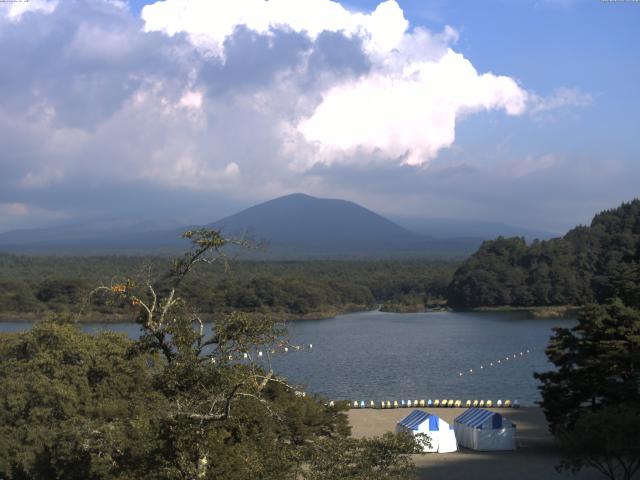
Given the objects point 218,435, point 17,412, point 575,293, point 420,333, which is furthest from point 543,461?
point 575,293

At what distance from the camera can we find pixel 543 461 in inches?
562

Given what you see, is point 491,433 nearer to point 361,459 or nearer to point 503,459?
point 503,459

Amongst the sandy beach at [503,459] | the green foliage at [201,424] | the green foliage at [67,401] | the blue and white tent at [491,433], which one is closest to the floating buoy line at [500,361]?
the sandy beach at [503,459]

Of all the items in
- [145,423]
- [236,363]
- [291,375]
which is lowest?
[291,375]

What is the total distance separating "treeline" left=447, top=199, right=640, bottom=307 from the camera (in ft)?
187

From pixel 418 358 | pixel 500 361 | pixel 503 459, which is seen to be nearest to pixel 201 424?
pixel 503 459

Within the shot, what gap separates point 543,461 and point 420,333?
2737 cm

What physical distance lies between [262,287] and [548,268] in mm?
21254

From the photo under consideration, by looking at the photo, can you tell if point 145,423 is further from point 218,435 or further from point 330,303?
point 330,303

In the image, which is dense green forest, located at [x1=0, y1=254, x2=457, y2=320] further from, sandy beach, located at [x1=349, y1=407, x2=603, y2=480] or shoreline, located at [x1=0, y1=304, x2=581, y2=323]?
sandy beach, located at [x1=349, y1=407, x2=603, y2=480]

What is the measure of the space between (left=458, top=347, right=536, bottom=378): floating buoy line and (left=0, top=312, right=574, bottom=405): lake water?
0.15ft

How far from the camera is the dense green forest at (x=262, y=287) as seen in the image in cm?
5128

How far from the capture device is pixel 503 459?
1460 centimetres

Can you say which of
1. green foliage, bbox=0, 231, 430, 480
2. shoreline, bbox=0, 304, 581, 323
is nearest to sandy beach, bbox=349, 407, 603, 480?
green foliage, bbox=0, 231, 430, 480
